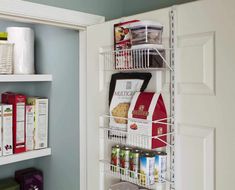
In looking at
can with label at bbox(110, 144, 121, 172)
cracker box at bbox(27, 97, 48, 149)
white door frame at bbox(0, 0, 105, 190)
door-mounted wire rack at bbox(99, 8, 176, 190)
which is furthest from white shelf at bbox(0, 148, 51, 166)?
door-mounted wire rack at bbox(99, 8, 176, 190)

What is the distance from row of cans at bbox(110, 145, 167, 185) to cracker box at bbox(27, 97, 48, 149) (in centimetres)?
90

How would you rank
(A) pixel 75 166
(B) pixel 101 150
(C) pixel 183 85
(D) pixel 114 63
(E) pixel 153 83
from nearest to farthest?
(C) pixel 183 85, (E) pixel 153 83, (D) pixel 114 63, (B) pixel 101 150, (A) pixel 75 166

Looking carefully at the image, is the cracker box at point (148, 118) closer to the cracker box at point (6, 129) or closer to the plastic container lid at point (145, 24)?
the plastic container lid at point (145, 24)

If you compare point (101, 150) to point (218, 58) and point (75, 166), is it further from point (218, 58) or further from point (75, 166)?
point (218, 58)

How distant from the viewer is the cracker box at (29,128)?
2211 mm

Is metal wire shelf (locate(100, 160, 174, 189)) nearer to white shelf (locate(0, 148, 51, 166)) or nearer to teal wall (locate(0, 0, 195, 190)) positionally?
teal wall (locate(0, 0, 195, 190))

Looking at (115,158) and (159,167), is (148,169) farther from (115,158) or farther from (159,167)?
(115,158)

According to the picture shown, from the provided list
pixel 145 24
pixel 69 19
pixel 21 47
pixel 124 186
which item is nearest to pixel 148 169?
pixel 124 186

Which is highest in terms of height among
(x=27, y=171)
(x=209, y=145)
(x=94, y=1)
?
(x=94, y=1)

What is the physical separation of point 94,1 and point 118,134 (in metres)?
0.79

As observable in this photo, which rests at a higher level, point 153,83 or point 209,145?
point 153,83

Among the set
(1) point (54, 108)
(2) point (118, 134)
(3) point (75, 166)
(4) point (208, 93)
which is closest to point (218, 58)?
(4) point (208, 93)

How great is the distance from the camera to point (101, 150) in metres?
1.69

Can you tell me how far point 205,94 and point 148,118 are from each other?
26cm
